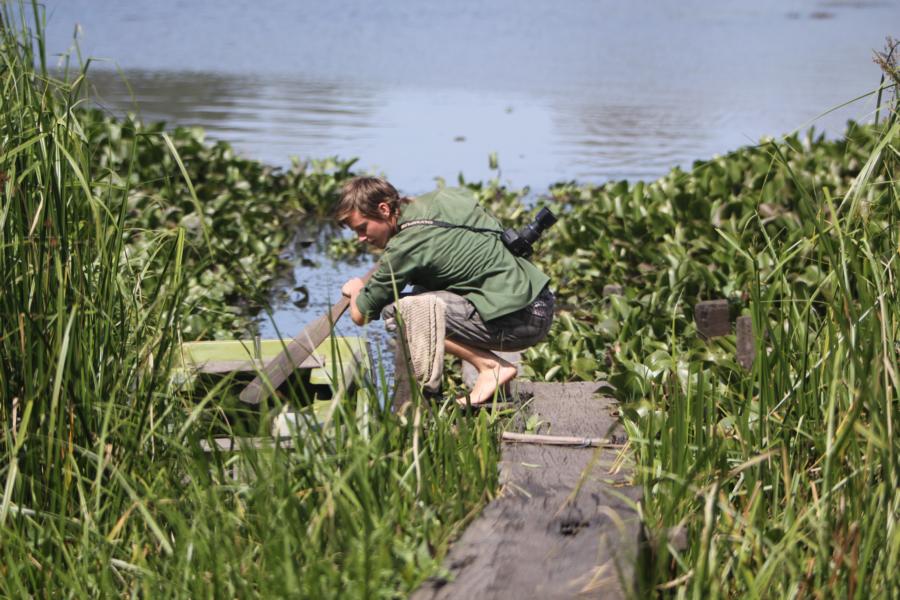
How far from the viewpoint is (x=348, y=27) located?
125ft

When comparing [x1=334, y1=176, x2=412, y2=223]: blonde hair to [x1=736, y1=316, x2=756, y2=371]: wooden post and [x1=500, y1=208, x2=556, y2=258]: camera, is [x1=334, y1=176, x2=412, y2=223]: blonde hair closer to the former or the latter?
[x1=500, y1=208, x2=556, y2=258]: camera

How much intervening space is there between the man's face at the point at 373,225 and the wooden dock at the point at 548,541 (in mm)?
1736

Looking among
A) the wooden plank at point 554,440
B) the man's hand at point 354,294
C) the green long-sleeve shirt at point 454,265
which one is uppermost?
the green long-sleeve shirt at point 454,265

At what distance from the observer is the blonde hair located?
4.99 metres

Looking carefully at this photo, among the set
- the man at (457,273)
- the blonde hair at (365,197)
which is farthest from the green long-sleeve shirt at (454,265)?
the blonde hair at (365,197)

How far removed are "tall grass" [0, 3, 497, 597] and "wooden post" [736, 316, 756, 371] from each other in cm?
205

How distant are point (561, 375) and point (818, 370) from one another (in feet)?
8.88

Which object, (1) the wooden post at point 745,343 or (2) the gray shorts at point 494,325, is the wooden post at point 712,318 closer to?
(1) the wooden post at point 745,343

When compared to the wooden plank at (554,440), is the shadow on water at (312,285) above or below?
below

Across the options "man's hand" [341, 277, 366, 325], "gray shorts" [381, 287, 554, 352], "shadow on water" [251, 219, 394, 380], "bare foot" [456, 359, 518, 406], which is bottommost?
"shadow on water" [251, 219, 394, 380]

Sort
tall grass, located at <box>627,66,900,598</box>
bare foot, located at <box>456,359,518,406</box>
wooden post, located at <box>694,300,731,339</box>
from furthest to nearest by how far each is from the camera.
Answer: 1. wooden post, located at <box>694,300,731,339</box>
2. bare foot, located at <box>456,359,518,406</box>
3. tall grass, located at <box>627,66,900,598</box>

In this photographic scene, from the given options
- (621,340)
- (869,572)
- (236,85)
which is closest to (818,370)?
(869,572)

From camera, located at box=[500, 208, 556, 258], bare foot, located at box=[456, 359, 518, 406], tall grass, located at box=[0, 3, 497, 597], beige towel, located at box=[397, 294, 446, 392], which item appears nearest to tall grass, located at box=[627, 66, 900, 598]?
tall grass, located at box=[0, 3, 497, 597]

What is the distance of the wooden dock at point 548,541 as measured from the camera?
8.46 feet
